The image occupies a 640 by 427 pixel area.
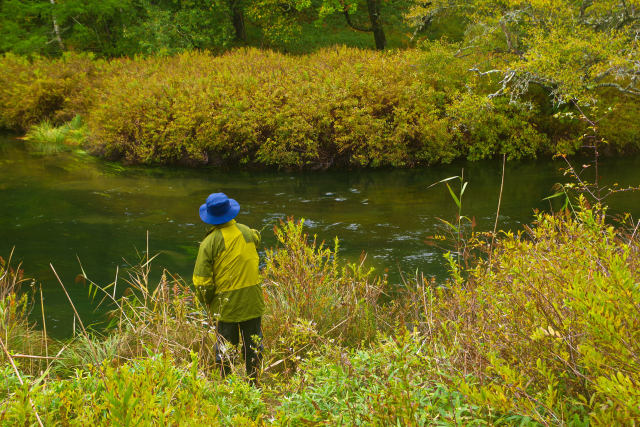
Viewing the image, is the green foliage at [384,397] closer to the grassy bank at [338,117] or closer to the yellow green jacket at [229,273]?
the yellow green jacket at [229,273]

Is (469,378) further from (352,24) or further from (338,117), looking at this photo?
(352,24)

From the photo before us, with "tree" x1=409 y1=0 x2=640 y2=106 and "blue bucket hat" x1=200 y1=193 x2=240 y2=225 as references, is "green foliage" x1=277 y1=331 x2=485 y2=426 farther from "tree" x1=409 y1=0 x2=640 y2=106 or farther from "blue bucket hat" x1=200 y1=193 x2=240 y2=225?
"tree" x1=409 y1=0 x2=640 y2=106

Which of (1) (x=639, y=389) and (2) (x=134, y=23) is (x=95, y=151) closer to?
(2) (x=134, y=23)

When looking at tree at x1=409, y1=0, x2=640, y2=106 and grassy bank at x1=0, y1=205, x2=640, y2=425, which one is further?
tree at x1=409, y1=0, x2=640, y2=106

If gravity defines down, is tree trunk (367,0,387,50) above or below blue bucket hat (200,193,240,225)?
above

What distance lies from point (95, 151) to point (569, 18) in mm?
14204

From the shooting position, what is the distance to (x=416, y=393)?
2557mm

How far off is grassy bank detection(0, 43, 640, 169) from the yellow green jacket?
10.4 m

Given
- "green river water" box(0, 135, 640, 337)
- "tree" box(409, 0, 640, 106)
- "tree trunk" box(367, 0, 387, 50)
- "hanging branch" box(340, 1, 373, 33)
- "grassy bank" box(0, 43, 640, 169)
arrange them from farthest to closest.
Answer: "hanging branch" box(340, 1, 373, 33), "tree trunk" box(367, 0, 387, 50), "grassy bank" box(0, 43, 640, 169), "tree" box(409, 0, 640, 106), "green river water" box(0, 135, 640, 337)

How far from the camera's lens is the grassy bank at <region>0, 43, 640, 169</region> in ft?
49.9

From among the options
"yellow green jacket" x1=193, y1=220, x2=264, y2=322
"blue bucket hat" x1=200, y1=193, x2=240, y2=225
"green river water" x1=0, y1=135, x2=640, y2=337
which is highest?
"blue bucket hat" x1=200, y1=193, x2=240, y2=225

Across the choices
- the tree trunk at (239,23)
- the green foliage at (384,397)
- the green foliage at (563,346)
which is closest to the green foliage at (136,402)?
the green foliage at (384,397)

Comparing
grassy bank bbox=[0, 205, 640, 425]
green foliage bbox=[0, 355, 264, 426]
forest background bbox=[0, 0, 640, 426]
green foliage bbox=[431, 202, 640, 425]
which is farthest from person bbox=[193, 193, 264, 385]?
green foliage bbox=[431, 202, 640, 425]

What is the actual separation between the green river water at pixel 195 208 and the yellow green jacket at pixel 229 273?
275 centimetres
